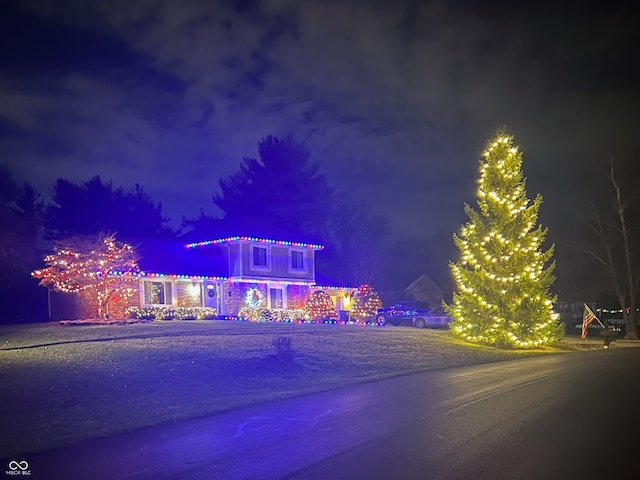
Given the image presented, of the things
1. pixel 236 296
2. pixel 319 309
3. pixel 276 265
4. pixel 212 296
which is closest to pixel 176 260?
pixel 212 296

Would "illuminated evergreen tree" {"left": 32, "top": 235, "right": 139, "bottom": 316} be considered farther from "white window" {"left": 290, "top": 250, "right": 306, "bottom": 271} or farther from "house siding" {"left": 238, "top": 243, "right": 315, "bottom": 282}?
"white window" {"left": 290, "top": 250, "right": 306, "bottom": 271}

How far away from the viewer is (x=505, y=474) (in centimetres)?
729

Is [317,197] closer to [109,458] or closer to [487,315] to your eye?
[487,315]

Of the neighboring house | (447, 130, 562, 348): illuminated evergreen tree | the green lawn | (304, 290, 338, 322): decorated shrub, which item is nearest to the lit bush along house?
(304, 290, 338, 322): decorated shrub

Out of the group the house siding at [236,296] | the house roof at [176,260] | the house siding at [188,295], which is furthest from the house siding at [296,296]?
the house siding at [188,295]

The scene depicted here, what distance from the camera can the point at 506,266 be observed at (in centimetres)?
3023

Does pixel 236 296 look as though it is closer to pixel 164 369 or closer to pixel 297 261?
pixel 297 261

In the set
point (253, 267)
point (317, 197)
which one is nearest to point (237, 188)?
point (317, 197)

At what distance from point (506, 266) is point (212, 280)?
64.3ft

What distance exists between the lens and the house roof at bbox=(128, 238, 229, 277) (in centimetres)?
3808

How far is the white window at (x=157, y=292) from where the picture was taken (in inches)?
1451

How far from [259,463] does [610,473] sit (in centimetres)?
440

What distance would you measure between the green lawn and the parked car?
1551cm

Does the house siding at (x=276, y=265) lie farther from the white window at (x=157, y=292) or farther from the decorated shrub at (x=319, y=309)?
the white window at (x=157, y=292)
